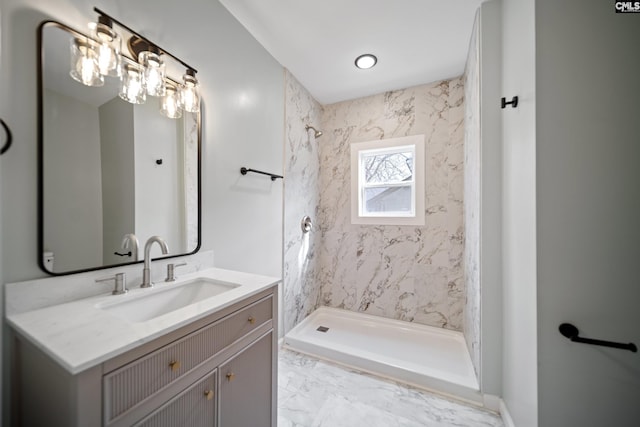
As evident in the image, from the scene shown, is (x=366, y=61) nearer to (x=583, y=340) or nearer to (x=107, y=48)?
(x=107, y=48)

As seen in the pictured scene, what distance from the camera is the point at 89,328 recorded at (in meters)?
0.69

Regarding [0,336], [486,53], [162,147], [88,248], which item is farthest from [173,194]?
[486,53]

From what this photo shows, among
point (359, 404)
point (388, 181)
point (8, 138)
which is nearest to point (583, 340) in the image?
point (359, 404)

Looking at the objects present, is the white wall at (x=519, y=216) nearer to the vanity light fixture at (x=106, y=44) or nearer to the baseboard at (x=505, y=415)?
the baseboard at (x=505, y=415)

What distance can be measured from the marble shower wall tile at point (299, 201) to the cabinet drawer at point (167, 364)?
1.24 m

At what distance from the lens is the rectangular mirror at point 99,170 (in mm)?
845

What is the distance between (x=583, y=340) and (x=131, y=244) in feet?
6.24

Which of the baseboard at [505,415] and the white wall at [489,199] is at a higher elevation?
the white wall at [489,199]

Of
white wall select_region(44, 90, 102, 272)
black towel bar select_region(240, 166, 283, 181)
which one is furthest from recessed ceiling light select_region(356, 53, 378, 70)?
white wall select_region(44, 90, 102, 272)

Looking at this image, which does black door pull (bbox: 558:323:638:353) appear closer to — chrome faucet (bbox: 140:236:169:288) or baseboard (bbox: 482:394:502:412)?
baseboard (bbox: 482:394:502:412)

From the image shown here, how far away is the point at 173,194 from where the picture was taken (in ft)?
4.15

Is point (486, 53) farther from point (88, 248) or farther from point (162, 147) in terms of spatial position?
point (88, 248)

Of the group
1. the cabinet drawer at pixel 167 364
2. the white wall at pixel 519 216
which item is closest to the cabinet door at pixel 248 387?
the cabinet drawer at pixel 167 364

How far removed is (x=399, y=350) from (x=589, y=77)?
219 cm
